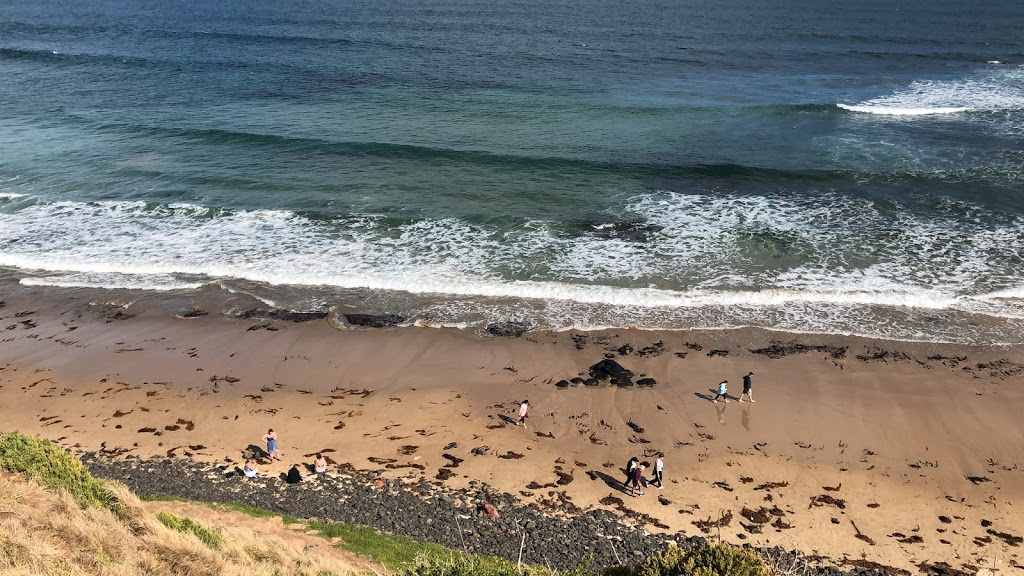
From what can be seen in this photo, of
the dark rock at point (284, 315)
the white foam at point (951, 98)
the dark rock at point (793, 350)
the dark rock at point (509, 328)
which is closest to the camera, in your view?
the dark rock at point (793, 350)


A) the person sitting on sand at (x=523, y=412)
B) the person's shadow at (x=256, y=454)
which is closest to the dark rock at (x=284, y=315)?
the person's shadow at (x=256, y=454)

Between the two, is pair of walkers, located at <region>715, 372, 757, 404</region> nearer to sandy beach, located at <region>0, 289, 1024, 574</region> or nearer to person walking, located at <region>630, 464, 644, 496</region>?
sandy beach, located at <region>0, 289, 1024, 574</region>

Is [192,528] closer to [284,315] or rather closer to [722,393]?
[284,315]

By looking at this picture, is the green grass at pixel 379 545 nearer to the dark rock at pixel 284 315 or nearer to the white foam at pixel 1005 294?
the dark rock at pixel 284 315

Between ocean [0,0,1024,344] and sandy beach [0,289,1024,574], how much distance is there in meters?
2.27

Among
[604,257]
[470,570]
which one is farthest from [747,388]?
[470,570]

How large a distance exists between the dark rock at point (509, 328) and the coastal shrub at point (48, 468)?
1340cm

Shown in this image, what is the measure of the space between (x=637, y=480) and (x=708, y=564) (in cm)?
687

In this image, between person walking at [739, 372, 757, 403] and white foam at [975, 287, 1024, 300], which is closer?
person walking at [739, 372, 757, 403]

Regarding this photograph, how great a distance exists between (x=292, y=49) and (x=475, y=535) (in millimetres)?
65824

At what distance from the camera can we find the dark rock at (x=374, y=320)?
2492cm

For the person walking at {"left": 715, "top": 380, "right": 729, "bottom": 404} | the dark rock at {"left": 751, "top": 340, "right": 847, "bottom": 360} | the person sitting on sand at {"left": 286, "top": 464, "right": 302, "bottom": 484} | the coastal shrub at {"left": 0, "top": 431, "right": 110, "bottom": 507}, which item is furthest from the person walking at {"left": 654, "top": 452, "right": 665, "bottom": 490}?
the coastal shrub at {"left": 0, "top": 431, "right": 110, "bottom": 507}

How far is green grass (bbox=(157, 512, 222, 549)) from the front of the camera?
1262 cm

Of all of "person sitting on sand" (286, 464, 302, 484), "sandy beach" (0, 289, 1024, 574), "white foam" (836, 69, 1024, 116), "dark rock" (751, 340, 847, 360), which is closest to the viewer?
"sandy beach" (0, 289, 1024, 574)
